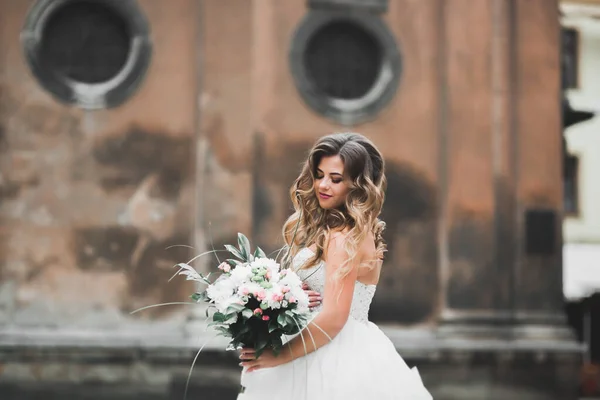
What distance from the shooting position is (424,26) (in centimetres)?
1209

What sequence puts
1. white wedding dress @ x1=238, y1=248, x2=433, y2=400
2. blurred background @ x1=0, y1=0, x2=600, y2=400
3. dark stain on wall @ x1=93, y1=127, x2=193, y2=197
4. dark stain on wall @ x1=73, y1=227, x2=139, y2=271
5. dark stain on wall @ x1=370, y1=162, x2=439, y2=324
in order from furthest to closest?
dark stain on wall @ x1=370, y1=162, x2=439, y2=324 < dark stain on wall @ x1=93, y1=127, x2=193, y2=197 < dark stain on wall @ x1=73, y1=227, x2=139, y2=271 < blurred background @ x1=0, y1=0, x2=600, y2=400 < white wedding dress @ x1=238, y1=248, x2=433, y2=400

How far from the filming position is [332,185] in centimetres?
382

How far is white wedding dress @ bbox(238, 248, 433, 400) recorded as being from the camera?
3.80 metres

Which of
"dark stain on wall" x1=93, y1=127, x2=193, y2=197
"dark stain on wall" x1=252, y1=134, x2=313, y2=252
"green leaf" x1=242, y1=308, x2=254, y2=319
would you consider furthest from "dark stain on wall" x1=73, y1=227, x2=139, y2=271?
"green leaf" x1=242, y1=308, x2=254, y2=319

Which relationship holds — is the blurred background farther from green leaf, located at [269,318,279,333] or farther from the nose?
green leaf, located at [269,318,279,333]

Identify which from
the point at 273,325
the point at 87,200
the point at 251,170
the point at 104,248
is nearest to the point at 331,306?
the point at 273,325

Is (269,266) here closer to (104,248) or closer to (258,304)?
(258,304)

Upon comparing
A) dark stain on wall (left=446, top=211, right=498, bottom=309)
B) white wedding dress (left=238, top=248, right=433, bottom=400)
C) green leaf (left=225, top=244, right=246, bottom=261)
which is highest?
green leaf (left=225, top=244, right=246, bottom=261)

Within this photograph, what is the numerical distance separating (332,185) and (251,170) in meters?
7.44

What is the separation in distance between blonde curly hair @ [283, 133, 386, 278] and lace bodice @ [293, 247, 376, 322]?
0.13 ft

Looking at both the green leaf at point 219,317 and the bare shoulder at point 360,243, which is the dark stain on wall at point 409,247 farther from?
the green leaf at point 219,317

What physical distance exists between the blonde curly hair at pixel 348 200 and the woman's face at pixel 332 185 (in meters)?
0.02

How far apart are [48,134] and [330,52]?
4.11 m

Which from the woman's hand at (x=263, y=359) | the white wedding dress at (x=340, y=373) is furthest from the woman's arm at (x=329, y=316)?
the white wedding dress at (x=340, y=373)
